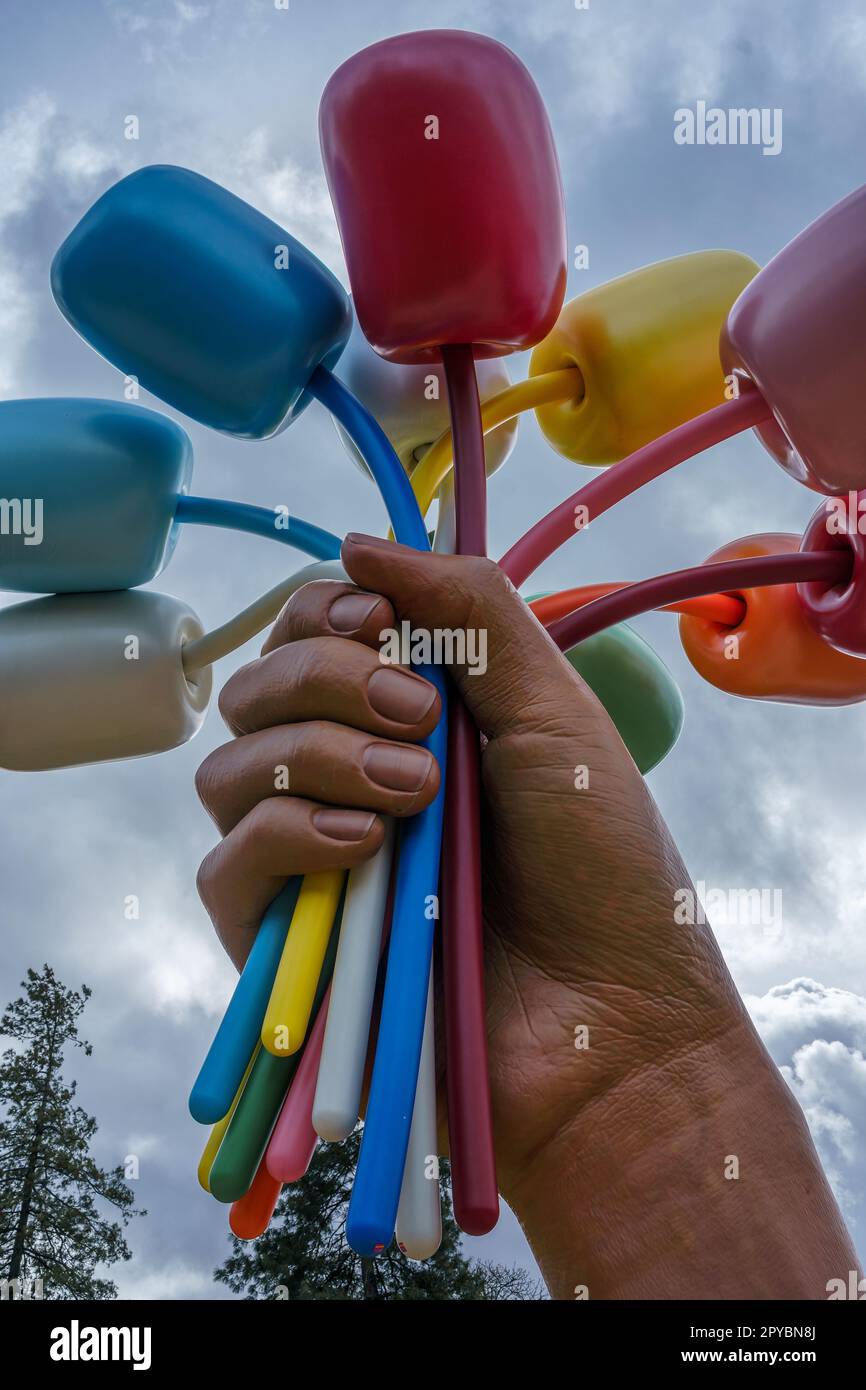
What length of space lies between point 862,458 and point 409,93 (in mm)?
836

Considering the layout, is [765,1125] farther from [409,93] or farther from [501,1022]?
[409,93]

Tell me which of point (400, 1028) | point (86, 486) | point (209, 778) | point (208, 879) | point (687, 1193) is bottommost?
point (687, 1193)

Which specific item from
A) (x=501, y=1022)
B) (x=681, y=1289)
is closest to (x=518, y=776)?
(x=501, y=1022)

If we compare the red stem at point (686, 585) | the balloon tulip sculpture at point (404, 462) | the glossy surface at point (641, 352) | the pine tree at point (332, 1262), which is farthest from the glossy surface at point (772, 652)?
the pine tree at point (332, 1262)

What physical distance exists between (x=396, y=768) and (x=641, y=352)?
908 millimetres

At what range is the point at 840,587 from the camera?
1868 millimetres

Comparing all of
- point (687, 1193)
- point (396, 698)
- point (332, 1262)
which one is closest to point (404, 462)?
point (396, 698)

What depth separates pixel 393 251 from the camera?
1.64 m

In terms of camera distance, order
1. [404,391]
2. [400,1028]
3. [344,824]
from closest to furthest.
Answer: [400,1028] < [344,824] < [404,391]

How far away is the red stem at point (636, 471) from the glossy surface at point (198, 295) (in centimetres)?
46

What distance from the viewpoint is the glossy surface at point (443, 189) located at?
63.0 inches

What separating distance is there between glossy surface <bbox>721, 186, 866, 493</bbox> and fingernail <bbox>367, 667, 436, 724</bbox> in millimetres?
693

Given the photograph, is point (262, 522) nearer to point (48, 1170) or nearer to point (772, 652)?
point (772, 652)

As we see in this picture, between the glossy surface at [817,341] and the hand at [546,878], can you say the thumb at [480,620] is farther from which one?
the glossy surface at [817,341]
